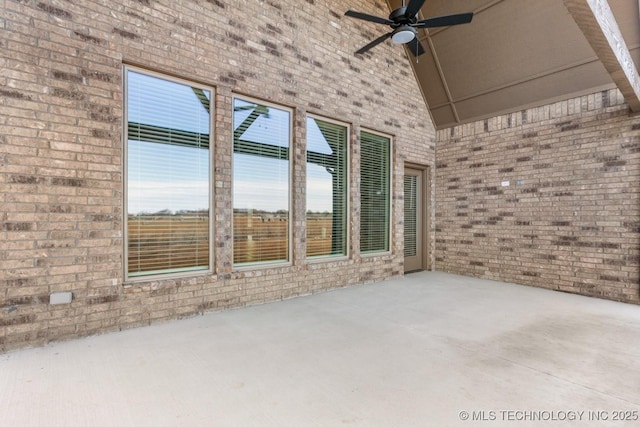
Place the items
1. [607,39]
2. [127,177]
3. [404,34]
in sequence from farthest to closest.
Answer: [404,34]
[127,177]
[607,39]

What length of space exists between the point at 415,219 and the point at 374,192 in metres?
1.67

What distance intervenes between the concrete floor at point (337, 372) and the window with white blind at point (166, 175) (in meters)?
0.78

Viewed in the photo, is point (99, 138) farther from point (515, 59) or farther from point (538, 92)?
point (538, 92)

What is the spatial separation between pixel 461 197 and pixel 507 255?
4.76 feet

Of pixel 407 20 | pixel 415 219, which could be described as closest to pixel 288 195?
pixel 407 20

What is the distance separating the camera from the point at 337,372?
2.43 meters

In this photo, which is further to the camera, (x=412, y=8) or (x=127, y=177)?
(x=412, y=8)

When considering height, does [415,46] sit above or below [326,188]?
above

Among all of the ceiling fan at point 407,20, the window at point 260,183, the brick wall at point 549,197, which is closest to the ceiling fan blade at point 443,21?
the ceiling fan at point 407,20

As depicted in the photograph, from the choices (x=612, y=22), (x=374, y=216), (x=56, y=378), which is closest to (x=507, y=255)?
(x=374, y=216)

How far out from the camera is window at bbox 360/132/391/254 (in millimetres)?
5754

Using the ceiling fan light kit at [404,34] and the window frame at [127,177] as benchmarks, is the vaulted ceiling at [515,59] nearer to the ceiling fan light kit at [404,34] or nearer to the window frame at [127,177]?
the ceiling fan light kit at [404,34]

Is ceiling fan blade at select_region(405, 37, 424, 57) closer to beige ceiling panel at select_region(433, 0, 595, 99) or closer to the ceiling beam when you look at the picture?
beige ceiling panel at select_region(433, 0, 595, 99)

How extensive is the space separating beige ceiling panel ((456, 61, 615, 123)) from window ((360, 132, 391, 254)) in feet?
6.20
